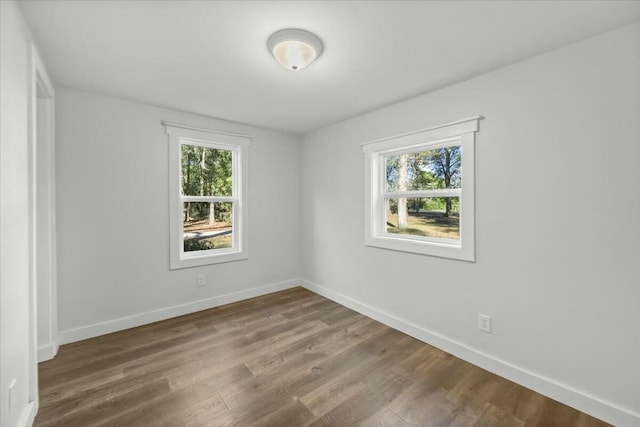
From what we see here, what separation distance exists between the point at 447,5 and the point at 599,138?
4.06 feet

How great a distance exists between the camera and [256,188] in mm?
3824

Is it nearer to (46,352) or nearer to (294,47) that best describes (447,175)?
(294,47)

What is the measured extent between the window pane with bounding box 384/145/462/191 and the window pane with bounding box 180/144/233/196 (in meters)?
2.03

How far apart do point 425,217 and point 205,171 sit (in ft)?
8.66

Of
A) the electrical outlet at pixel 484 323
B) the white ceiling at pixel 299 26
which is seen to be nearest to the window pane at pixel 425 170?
the white ceiling at pixel 299 26

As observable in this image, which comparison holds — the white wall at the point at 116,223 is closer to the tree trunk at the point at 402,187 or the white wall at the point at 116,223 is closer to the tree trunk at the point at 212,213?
the tree trunk at the point at 212,213

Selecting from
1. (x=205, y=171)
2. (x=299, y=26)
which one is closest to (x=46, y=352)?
(x=205, y=171)

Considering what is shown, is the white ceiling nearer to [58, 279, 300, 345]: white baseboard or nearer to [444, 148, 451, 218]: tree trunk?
[444, 148, 451, 218]: tree trunk

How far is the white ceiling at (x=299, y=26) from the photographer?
1541 mm

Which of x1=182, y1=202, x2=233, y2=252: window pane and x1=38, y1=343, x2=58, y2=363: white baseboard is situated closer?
x1=38, y1=343, x2=58, y2=363: white baseboard

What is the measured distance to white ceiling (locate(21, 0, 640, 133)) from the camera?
1541 millimetres

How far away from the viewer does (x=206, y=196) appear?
3482 mm

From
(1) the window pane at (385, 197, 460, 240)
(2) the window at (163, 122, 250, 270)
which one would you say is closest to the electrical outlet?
(1) the window pane at (385, 197, 460, 240)

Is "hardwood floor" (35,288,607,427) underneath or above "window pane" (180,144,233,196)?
underneath
